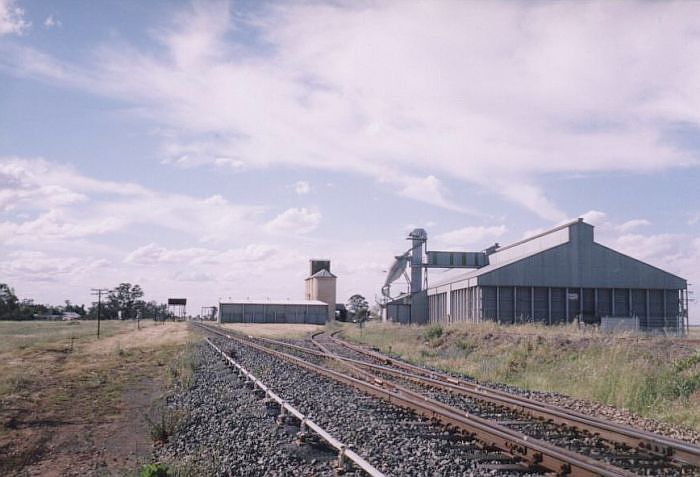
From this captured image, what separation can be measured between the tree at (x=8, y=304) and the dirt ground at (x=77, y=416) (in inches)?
4715

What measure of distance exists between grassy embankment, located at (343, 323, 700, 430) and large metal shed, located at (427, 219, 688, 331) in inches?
576

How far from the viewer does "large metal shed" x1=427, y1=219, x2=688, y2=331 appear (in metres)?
45.2

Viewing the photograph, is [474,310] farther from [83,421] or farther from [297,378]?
[83,421]

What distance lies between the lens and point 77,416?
45.1 ft

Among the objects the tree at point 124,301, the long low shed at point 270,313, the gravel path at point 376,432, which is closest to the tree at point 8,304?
the tree at point 124,301

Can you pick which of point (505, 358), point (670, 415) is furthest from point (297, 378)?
point (670, 415)

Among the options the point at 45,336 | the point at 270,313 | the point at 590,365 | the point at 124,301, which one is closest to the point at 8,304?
the point at 124,301

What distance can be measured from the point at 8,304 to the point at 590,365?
141 metres

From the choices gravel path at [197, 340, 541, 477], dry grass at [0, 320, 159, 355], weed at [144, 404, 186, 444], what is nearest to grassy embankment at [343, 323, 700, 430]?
gravel path at [197, 340, 541, 477]

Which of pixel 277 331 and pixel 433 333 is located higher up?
pixel 433 333

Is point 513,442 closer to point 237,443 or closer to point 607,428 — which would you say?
point 607,428

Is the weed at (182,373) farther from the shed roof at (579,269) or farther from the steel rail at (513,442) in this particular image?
the shed roof at (579,269)

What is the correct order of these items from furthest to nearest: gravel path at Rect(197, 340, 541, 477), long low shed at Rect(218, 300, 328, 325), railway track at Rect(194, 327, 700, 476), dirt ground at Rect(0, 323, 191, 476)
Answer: long low shed at Rect(218, 300, 328, 325) → dirt ground at Rect(0, 323, 191, 476) → gravel path at Rect(197, 340, 541, 477) → railway track at Rect(194, 327, 700, 476)

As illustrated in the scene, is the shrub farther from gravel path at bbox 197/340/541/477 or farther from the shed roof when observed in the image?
gravel path at bbox 197/340/541/477
